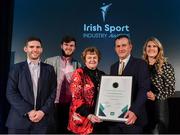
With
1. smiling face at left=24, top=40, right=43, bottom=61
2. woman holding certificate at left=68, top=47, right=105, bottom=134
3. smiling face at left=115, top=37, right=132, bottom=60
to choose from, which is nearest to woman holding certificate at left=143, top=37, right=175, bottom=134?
smiling face at left=115, top=37, right=132, bottom=60

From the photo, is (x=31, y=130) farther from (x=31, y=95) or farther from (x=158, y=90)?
(x=158, y=90)

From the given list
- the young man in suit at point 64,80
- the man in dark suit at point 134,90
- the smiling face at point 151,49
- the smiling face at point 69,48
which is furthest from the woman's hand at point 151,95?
the smiling face at point 69,48

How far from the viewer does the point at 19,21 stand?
402 centimetres

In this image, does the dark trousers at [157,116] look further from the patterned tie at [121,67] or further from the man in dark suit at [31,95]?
the man in dark suit at [31,95]

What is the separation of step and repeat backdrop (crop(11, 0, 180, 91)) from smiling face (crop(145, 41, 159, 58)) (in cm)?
36

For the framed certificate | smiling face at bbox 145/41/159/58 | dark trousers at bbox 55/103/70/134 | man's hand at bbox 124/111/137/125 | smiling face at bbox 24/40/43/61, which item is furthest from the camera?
dark trousers at bbox 55/103/70/134

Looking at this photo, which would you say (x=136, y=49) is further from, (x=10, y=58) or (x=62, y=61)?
(x=10, y=58)

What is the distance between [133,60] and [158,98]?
0.57 metres

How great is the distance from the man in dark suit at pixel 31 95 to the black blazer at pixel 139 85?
32.2 inches

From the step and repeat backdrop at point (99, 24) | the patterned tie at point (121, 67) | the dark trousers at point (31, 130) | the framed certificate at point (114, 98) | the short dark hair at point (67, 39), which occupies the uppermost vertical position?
the step and repeat backdrop at point (99, 24)

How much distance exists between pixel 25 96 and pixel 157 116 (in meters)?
1.38

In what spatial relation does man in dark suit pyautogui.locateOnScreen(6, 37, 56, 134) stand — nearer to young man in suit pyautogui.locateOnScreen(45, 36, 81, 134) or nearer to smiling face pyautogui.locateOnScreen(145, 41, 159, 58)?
young man in suit pyautogui.locateOnScreen(45, 36, 81, 134)

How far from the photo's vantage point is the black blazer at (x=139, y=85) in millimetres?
2931

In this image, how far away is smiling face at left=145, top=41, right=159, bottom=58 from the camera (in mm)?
3400
